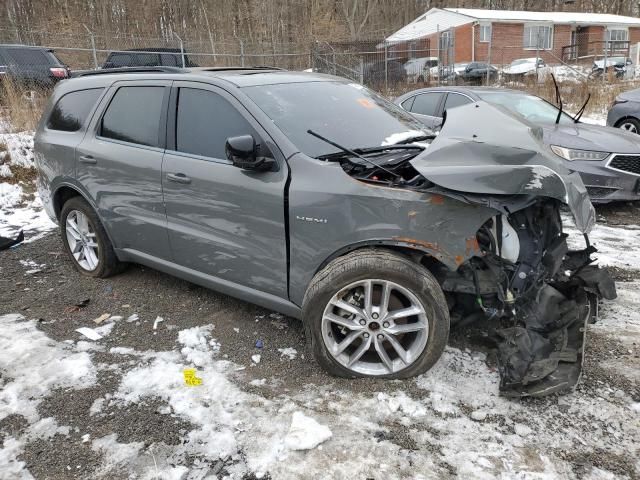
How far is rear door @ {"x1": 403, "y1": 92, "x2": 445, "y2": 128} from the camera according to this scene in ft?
25.1

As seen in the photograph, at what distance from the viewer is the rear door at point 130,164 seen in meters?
3.79

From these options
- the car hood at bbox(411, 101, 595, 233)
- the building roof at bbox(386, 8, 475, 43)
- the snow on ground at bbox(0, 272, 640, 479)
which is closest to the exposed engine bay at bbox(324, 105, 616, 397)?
the car hood at bbox(411, 101, 595, 233)

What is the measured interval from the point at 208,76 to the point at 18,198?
550 centimetres

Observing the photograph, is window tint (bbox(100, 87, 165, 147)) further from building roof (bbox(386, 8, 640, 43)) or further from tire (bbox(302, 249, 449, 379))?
building roof (bbox(386, 8, 640, 43))

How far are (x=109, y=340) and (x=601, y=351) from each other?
3.37m

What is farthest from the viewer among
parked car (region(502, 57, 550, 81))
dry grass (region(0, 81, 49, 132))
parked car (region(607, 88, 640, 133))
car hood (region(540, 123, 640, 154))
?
parked car (region(502, 57, 550, 81))

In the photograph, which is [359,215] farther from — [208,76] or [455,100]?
[455,100]

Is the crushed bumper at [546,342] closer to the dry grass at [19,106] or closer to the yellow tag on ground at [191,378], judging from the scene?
the yellow tag on ground at [191,378]

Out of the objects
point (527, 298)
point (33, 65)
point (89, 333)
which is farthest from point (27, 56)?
point (527, 298)

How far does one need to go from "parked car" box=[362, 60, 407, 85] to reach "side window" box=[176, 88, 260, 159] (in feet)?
57.2

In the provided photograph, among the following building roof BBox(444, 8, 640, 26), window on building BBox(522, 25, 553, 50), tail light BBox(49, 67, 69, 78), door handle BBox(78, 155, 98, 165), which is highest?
building roof BBox(444, 8, 640, 26)

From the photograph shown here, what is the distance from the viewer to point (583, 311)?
3.13 meters

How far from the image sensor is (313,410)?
278 centimetres

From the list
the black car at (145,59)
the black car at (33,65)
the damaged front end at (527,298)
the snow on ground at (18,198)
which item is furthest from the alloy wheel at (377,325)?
the black car at (145,59)
